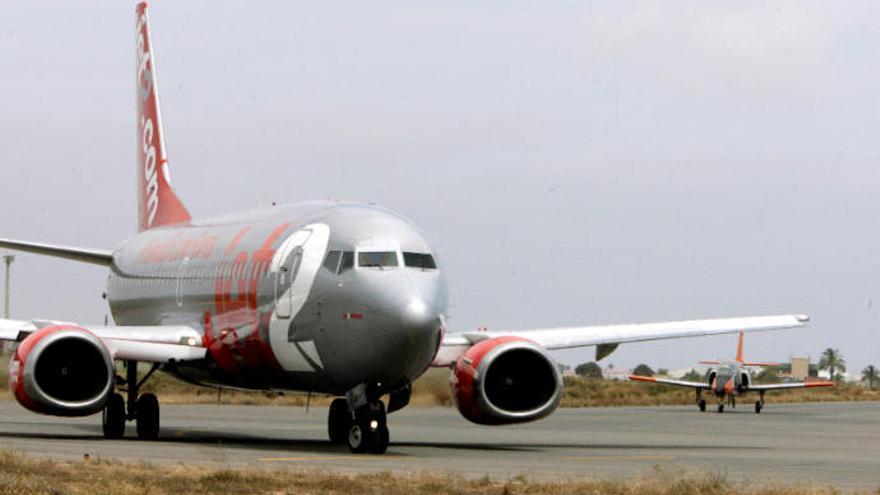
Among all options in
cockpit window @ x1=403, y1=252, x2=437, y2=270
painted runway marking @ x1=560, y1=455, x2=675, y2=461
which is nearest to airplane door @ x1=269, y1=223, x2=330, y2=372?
cockpit window @ x1=403, y1=252, x2=437, y2=270

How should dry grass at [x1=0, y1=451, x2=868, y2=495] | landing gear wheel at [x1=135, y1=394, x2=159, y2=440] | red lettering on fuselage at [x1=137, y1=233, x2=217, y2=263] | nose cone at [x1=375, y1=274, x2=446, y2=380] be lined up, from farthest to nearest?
red lettering on fuselage at [x1=137, y1=233, x2=217, y2=263], landing gear wheel at [x1=135, y1=394, x2=159, y2=440], nose cone at [x1=375, y1=274, x2=446, y2=380], dry grass at [x1=0, y1=451, x2=868, y2=495]

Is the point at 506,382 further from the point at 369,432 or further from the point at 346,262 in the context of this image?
the point at 346,262

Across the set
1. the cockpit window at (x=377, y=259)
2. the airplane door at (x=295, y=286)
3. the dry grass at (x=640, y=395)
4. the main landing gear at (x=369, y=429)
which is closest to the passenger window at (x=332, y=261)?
the airplane door at (x=295, y=286)

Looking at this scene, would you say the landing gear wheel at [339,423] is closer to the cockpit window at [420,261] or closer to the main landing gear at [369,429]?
the main landing gear at [369,429]

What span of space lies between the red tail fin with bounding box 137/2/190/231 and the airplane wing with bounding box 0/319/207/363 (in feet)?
29.3

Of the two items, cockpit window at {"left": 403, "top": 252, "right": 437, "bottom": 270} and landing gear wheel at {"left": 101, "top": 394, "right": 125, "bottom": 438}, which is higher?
cockpit window at {"left": 403, "top": 252, "right": 437, "bottom": 270}

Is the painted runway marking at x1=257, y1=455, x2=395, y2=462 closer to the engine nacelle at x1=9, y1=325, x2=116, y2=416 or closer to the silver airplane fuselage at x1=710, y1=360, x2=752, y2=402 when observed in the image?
the engine nacelle at x1=9, y1=325, x2=116, y2=416

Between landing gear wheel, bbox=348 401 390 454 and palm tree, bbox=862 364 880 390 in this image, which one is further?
palm tree, bbox=862 364 880 390

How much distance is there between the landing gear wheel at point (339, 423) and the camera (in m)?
29.9

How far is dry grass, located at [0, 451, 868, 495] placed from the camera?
16812 millimetres

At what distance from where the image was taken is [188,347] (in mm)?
29578

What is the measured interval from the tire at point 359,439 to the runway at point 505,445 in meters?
0.32

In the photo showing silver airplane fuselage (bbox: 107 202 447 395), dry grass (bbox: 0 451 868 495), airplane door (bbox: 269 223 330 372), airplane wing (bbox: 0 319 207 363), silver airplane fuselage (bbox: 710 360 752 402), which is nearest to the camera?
dry grass (bbox: 0 451 868 495)

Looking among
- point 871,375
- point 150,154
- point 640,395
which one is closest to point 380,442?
point 150,154
